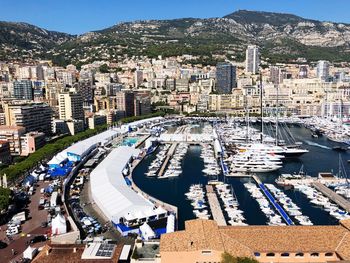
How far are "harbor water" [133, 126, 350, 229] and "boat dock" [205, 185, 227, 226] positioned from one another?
147 cm

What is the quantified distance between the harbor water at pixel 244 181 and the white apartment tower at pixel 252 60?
262 feet

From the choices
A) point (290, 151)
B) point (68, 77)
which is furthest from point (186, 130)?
point (68, 77)

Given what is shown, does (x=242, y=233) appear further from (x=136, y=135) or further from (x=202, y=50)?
(x=202, y=50)

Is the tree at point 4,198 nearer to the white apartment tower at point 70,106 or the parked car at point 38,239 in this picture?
the parked car at point 38,239

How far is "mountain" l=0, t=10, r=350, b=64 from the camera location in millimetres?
138375

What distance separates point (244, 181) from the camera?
32.3 m

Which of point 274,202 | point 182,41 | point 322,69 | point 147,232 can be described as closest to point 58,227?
point 147,232

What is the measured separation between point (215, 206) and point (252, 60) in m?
109

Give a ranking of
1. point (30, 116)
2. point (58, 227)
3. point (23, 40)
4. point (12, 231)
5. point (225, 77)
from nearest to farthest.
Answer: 1. point (58, 227)
2. point (12, 231)
3. point (30, 116)
4. point (225, 77)
5. point (23, 40)

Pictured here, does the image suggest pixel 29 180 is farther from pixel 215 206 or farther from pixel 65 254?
pixel 65 254

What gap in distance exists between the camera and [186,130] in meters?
64.4

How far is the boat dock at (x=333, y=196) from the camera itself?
83.1 feet

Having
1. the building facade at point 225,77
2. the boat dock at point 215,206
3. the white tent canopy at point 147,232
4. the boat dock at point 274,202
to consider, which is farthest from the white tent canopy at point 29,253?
the building facade at point 225,77

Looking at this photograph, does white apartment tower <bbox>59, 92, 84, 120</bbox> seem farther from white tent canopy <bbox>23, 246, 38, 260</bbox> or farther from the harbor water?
white tent canopy <bbox>23, 246, 38, 260</bbox>
